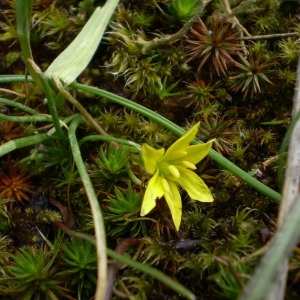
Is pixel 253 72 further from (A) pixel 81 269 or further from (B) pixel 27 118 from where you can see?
(A) pixel 81 269

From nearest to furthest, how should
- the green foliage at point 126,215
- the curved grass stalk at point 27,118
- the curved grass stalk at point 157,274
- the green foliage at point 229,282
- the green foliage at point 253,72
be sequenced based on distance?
the curved grass stalk at point 157,274
the green foliage at point 229,282
the green foliage at point 126,215
the curved grass stalk at point 27,118
the green foliage at point 253,72

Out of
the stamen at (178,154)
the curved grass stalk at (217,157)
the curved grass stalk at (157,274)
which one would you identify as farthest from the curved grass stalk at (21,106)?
the curved grass stalk at (157,274)

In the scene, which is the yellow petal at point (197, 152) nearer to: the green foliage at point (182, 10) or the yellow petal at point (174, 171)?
the yellow petal at point (174, 171)

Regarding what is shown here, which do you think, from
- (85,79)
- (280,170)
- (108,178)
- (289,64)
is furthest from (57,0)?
(280,170)

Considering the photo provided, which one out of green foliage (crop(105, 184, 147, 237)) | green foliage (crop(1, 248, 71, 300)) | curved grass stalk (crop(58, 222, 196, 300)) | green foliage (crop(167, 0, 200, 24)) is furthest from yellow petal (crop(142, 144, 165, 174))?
green foliage (crop(167, 0, 200, 24))

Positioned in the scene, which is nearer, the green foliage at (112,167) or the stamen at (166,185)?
the stamen at (166,185)

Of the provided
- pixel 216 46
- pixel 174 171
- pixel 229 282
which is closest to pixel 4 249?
pixel 174 171

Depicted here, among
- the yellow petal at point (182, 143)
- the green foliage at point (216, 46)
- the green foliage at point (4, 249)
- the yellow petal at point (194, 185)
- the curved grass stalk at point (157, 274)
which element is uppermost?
the green foliage at point (216, 46)
